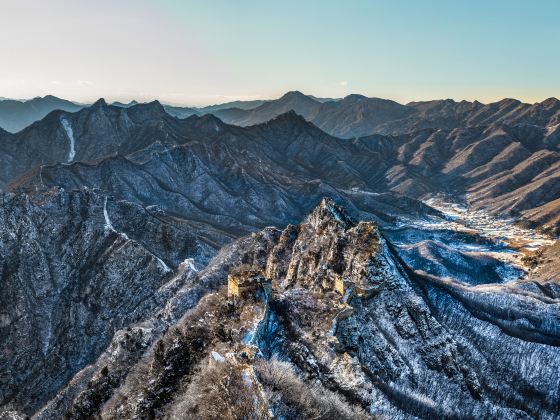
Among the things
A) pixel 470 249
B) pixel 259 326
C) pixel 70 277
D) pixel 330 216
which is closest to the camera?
pixel 259 326

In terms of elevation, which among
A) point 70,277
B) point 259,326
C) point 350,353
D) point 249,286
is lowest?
point 70,277

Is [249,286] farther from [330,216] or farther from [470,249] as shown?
[470,249]

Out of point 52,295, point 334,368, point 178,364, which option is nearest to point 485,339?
point 334,368

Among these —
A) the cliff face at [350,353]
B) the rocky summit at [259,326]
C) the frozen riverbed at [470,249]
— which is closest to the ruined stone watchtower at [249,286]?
the rocky summit at [259,326]

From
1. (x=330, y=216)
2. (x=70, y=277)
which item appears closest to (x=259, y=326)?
(x=330, y=216)

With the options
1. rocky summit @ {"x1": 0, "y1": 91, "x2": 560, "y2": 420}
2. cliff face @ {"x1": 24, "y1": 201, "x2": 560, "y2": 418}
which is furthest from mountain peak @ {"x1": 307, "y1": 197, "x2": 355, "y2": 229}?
cliff face @ {"x1": 24, "y1": 201, "x2": 560, "y2": 418}

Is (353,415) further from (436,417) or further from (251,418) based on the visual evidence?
(436,417)

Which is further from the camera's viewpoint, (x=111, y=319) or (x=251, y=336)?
(x=111, y=319)

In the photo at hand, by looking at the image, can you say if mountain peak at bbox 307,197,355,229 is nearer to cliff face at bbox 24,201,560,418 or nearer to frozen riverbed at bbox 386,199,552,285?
cliff face at bbox 24,201,560,418
